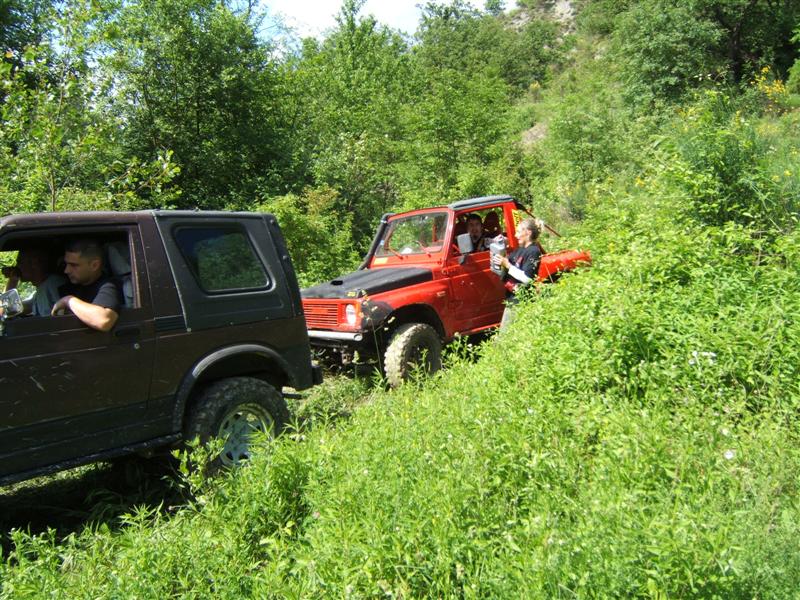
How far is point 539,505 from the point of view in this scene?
9.07 feet

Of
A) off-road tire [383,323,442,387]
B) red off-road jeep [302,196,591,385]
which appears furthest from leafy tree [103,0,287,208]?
off-road tire [383,323,442,387]

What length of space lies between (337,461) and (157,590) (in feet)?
3.76

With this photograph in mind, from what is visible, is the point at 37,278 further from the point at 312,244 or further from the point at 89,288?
the point at 312,244

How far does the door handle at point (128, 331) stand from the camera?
3818mm

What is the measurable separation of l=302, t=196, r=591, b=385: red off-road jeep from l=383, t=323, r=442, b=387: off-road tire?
0.01m

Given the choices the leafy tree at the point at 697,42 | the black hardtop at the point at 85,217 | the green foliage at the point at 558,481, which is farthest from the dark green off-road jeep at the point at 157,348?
the leafy tree at the point at 697,42

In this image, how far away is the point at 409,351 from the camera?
6.14m

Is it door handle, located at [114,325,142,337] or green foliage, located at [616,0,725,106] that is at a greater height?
green foliage, located at [616,0,725,106]

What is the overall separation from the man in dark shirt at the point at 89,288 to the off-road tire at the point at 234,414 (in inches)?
35.3

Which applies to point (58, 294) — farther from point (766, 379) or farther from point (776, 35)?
point (776, 35)

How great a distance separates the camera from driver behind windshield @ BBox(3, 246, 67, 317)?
12.8 ft

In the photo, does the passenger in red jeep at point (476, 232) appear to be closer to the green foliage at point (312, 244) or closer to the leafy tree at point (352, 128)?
the green foliage at point (312, 244)

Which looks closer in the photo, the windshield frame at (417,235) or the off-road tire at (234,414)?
the off-road tire at (234,414)

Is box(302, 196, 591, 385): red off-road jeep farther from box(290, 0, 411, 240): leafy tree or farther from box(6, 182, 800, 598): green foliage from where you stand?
box(290, 0, 411, 240): leafy tree
